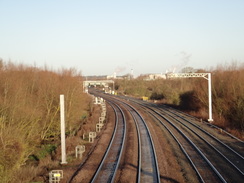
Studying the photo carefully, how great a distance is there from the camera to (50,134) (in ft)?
64.7

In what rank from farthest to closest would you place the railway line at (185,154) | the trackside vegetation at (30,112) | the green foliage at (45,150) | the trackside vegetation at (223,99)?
the trackside vegetation at (223,99), the green foliage at (45,150), the trackside vegetation at (30,112), the railway line at (185,154)

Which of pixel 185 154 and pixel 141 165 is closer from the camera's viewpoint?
pixel 141 165

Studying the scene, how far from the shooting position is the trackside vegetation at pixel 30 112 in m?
11.0

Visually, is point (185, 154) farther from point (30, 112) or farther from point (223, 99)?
point (223, 99)

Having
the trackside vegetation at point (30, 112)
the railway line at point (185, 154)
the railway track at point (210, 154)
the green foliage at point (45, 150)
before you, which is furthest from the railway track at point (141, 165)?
the green foliage at point (45, 150)

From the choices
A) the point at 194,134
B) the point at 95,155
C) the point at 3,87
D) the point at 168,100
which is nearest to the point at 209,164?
the point at 95,155

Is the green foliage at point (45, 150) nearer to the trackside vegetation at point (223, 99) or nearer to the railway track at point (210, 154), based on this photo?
the railway track at point (210, 154)

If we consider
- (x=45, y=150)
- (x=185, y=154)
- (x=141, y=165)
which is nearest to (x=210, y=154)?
(x=185, y=154)

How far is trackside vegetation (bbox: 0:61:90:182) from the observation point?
1098 centimetres

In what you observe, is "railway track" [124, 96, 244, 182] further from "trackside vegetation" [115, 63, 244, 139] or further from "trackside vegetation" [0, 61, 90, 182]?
"trackside vegetation" [0, 61, 90, 182]

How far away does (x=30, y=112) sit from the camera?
1512cm

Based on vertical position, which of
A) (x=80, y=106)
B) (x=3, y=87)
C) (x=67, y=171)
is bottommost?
(x=67, y=171)

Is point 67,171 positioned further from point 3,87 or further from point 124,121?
point 124,121

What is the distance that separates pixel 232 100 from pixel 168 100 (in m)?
19.3
